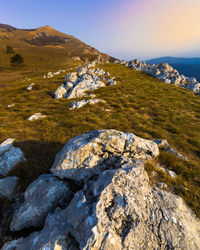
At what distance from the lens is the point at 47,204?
4949mm

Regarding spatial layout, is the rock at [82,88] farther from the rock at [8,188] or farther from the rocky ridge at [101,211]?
the rocky ridge at [101,211]

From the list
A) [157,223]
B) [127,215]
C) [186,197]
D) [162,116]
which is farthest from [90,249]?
[162,116]

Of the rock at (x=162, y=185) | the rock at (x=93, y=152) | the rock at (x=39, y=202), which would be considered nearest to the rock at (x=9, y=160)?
the rock at (x=39, y=202)

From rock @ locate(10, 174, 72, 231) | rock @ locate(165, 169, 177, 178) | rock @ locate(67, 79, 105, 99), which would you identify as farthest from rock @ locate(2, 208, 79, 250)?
rock @ locate(67, 79, 105, 99)

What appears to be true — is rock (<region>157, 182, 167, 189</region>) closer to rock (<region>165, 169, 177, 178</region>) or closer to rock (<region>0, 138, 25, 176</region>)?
rock (<region>165, 169, 177, 178</region>)

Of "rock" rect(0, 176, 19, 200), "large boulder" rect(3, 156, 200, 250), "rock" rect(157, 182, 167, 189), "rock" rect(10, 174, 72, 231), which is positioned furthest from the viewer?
"rock" rect(0, 176, 19, 200)

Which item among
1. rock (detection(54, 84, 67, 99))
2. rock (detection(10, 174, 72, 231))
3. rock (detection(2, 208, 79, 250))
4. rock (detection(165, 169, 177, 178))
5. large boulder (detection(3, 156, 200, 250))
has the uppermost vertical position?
large boulder (detection(3, 156, 200, 250))

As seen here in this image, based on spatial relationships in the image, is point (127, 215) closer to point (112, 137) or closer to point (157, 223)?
point (157, 223)

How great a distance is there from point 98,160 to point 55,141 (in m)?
6.33

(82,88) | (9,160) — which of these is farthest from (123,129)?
(82,88)

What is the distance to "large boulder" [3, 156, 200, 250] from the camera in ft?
10.6

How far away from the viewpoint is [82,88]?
2836 cm

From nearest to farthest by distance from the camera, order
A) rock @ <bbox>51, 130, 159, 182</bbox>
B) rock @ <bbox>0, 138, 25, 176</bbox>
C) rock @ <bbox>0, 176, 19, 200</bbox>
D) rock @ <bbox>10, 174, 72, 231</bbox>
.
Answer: rock @ <bbox>10, 174, 72, 231</bbox>, rock @ <bbox>51, 130, 159, 182</bbox>, rock @ <bbox>0, 176, 19, 200</bbox>, rock @ <bbox>0, 138, 25, 176</bbox>

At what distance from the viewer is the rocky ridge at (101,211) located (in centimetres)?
329
